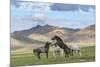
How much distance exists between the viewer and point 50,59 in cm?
202

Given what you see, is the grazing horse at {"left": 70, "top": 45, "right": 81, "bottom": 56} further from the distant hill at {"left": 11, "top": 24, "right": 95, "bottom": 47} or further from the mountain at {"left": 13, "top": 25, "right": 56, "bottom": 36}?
the mountain at {"left": 13, "top": 25, "right": 56, "bottom": 36}

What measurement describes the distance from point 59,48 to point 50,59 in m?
0.13

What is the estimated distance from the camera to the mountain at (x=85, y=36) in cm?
211

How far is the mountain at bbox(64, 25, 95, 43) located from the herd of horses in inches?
2.7

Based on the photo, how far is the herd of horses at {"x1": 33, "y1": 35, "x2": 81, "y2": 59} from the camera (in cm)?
200

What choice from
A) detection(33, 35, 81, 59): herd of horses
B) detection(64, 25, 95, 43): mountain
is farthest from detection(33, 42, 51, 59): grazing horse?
detection(64, 25, 95, 43): mountain

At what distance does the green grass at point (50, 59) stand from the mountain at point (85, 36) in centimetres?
8

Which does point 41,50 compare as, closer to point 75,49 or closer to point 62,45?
point 62,45

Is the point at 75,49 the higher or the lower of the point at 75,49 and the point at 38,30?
the lower

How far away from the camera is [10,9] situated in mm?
1908

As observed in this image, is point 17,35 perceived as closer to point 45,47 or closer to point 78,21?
point 45,47

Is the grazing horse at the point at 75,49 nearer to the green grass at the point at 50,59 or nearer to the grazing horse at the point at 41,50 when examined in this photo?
the green grass at the point at 50,59

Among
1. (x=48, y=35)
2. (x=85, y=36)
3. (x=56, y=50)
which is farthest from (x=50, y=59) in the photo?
(x=85, y=36)
